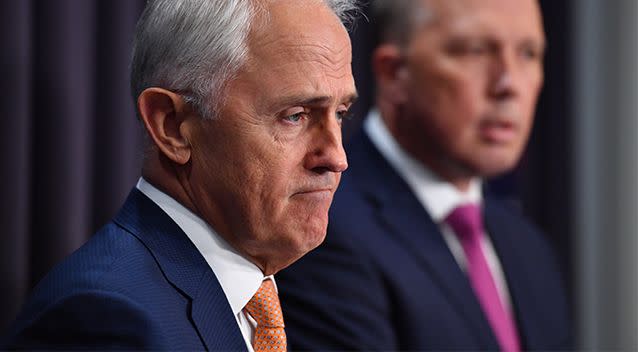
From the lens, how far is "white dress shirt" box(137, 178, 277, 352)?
3.31 feet

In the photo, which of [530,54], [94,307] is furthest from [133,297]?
[530,54]

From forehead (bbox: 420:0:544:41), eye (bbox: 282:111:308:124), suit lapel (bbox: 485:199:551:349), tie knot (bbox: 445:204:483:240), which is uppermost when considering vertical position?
eye (bbox: 282:111:308:124)

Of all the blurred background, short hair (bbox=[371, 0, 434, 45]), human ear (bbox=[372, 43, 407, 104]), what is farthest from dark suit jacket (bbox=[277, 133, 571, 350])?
the blurred background

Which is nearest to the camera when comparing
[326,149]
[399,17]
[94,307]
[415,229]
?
[94,307]

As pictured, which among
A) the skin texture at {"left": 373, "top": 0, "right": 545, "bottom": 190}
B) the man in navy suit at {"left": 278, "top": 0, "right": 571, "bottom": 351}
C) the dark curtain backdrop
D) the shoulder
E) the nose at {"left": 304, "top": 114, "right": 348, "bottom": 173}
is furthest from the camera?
the skin texture at {"left": 373, "top": 0, "right": 545, "bottom": 190}

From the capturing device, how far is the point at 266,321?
3.34 feet

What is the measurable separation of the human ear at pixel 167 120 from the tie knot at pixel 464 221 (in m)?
0.94

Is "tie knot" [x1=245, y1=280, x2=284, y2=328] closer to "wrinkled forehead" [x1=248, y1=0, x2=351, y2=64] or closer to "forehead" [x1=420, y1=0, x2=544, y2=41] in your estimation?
"wrinkled forehead" [x1=248, y1=0, x2=351, y2=64]

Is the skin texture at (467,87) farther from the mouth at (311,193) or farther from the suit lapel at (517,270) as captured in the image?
the mouth at (311,193)

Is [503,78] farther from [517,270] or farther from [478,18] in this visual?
[517,270]

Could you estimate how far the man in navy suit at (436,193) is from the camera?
63.6 inches

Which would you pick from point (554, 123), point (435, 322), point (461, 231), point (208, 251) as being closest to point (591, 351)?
point (554, 123)

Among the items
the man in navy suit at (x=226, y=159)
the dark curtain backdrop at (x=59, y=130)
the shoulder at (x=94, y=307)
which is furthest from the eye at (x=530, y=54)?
the shoulder at (x=94, y=307)

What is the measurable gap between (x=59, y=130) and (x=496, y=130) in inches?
32.9
